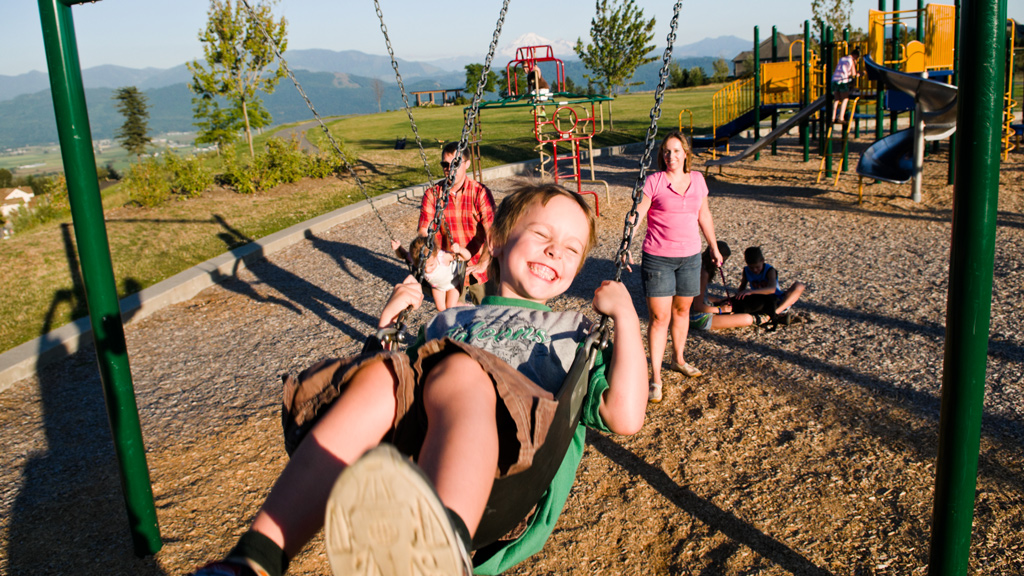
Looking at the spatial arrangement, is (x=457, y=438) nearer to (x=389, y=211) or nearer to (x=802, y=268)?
(x=802, y=268)

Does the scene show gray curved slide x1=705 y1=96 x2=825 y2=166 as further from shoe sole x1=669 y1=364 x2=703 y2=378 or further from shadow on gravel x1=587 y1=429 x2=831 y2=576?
shadow on gravel x1=587 y1=429 x2=831 y2=576

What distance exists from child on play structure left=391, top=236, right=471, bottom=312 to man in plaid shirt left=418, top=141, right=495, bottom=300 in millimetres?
83

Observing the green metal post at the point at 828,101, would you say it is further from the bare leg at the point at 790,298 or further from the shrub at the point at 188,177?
the shrub at the point at 188,177

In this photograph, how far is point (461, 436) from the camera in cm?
147

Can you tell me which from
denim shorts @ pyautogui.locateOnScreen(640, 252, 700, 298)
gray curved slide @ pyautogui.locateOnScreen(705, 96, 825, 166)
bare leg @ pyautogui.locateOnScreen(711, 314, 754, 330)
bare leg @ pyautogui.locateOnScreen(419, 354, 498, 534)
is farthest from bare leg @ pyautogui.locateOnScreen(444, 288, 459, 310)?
gray curved slide @ pyautogui.locateOnScreen(705, 96, 825, 166)

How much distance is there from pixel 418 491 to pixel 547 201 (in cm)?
117

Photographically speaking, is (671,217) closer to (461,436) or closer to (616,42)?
(461,436)

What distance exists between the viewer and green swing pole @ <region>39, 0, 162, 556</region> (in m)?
2.34

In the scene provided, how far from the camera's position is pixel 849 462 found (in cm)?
310

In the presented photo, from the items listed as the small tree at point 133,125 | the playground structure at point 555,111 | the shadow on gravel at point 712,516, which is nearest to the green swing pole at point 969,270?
the shadow on gravel at point 712,516

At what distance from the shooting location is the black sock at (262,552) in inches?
54.2

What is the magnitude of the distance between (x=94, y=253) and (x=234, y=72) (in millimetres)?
14314

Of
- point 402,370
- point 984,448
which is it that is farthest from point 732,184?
point 402,370

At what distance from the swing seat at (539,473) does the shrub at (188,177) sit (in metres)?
10.5
